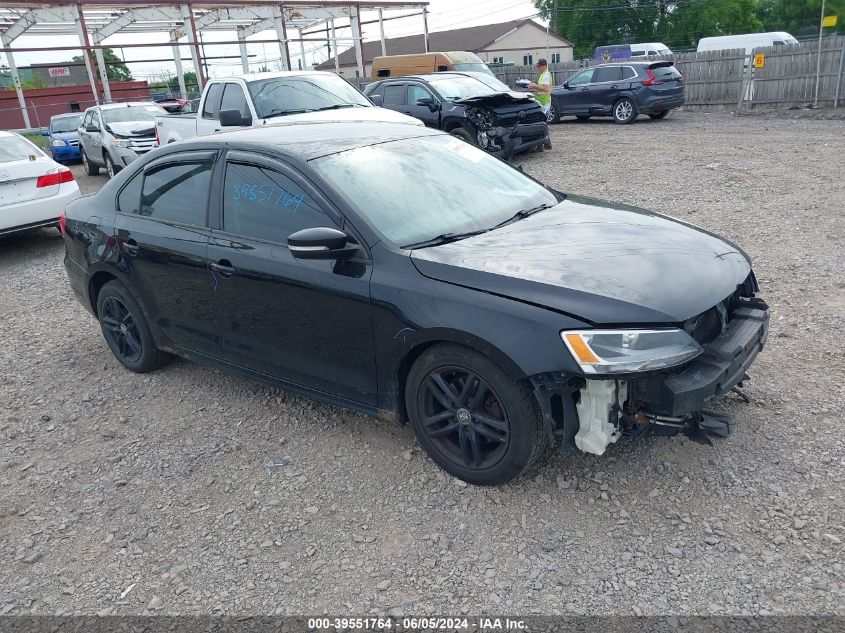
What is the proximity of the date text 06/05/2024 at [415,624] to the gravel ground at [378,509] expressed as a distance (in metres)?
0.05

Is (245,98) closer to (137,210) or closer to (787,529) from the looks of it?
(137,210)

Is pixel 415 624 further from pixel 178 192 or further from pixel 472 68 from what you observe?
pixel 472 68

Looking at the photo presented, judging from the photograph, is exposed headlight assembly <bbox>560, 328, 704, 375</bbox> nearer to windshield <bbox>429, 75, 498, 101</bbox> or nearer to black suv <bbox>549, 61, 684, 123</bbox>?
windshield <bbox>429, 75, 498, 101</bbox>

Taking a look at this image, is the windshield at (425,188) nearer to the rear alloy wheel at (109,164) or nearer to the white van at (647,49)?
the rear alloy wheel at (109,164)

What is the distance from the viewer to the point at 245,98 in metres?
10.1

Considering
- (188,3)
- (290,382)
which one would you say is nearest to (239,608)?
(290,382)

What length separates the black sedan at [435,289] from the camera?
9.82ft

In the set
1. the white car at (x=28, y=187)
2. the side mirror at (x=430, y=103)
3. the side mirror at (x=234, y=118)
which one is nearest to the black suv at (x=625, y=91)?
Result: the side mirror at (x=430, y=103)

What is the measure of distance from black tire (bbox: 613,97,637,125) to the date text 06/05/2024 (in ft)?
A: 57.8

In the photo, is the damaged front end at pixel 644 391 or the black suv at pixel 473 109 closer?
the damaged front end at pixel 644 391

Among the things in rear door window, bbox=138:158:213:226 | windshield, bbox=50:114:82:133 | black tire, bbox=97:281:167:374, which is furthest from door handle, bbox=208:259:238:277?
windshield, bbox=50:114:82:133

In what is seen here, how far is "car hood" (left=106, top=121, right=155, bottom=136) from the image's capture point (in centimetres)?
1443

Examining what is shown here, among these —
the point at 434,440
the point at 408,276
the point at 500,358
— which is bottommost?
the point at 434,440

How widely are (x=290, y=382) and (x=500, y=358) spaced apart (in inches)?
57.3
